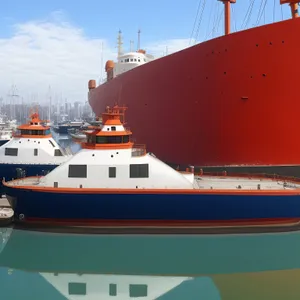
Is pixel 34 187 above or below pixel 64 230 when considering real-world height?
above

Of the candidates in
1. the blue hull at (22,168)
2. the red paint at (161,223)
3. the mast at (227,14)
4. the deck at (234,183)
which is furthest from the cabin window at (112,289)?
the mast at (227,14)

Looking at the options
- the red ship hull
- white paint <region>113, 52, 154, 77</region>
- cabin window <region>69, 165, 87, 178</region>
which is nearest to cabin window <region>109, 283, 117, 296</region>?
cabin window <region>69, 165, 87, 178</region>

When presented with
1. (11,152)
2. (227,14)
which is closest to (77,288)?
(11,152)

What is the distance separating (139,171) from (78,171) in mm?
2234

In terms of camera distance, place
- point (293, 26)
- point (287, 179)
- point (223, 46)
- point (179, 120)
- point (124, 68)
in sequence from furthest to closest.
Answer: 1. point (124, 68)
2. point (179, 120)
3. point (223, 46)
4. point (293, 26)
5. point (287, 179)

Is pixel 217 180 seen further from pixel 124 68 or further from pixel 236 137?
pixel 124 68

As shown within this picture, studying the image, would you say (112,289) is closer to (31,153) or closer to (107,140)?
(107,140)

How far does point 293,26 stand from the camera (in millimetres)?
14648

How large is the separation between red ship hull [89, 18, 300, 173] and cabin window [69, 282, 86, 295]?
10257mm

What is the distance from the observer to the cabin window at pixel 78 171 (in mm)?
11602

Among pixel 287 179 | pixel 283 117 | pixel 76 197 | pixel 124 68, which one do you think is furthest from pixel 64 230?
pixel 124 68

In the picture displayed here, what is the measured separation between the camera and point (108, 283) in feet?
29.5

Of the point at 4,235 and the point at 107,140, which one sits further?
the point at 107,140

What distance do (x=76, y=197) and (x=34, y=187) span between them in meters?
1.62
